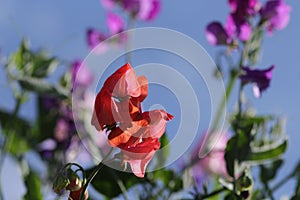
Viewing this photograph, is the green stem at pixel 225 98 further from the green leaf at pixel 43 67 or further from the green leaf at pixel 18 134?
the green leaf at pixel 18 134

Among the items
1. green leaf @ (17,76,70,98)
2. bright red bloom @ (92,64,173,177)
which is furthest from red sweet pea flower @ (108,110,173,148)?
green leaf @ (17,76,70,98)

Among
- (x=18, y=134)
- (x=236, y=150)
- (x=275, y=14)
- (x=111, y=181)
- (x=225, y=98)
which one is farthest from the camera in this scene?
(x=18, y=134)

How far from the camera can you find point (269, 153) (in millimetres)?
1133

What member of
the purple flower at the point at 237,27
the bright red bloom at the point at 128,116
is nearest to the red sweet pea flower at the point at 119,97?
the bright red bloom at the point at 128,116

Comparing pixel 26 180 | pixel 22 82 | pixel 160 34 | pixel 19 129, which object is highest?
pixel 160 34

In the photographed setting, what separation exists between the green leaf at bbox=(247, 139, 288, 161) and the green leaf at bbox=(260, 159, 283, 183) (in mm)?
79

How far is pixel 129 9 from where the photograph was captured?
1.64 meters

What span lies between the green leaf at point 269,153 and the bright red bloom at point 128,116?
0.42m

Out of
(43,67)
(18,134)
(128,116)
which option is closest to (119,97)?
(128,116)

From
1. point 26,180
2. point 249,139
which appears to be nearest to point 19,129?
point 26,180

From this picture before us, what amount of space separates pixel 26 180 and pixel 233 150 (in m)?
0.32

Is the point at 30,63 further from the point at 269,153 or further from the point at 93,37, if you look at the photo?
the point at 269,153

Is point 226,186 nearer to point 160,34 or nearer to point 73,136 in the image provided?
point 160,34

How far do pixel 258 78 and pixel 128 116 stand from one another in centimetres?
50
